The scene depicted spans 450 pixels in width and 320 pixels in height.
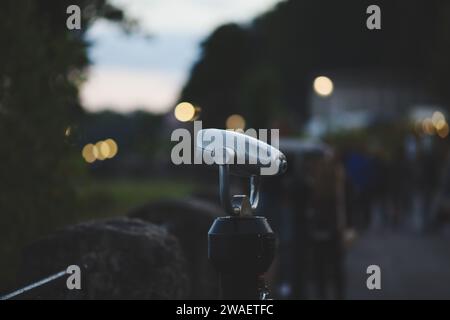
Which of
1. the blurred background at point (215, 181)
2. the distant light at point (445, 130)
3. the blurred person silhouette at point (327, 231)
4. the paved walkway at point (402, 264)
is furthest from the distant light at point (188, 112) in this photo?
the distant light at point (445, 130)

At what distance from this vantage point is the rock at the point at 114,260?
5.02m

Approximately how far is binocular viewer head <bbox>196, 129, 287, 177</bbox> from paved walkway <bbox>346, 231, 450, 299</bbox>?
6696 millimetres

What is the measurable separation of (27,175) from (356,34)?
54.8 meters

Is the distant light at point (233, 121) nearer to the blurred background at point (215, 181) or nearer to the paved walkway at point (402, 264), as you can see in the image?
the blurred background at point (215, 181)

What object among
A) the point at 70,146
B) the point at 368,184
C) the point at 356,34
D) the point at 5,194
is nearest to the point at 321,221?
the point at 70,146

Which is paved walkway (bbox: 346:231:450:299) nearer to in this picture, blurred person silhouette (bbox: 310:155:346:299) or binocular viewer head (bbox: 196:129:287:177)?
blurred person silhouette (bbox: 310:155:346:299)

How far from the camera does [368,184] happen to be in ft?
60.5

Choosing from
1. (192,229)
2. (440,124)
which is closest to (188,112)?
(192,229)

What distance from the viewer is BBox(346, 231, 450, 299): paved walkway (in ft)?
34.1

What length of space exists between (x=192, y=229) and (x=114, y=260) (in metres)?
2.91

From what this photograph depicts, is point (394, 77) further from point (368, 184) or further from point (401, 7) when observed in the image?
point (368, 184)

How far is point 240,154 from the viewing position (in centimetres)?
331

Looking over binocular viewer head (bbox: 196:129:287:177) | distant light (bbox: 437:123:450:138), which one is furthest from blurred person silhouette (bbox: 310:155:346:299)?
distant light (bbox: 437:123:450:138)

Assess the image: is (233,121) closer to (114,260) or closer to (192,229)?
(192,229)
